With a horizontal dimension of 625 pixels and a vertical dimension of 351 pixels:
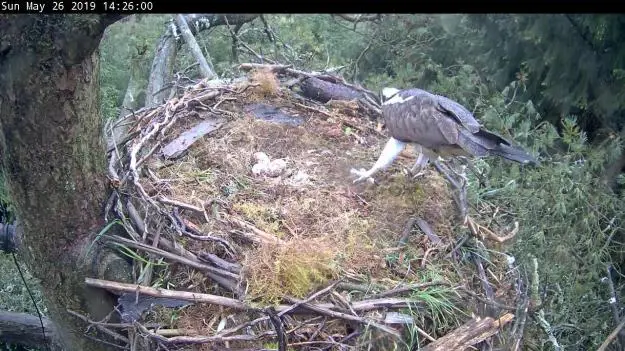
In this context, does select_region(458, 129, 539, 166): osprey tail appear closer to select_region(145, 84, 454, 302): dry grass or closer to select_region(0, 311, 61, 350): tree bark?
select_region(145, 84, 454, 302): dry grass

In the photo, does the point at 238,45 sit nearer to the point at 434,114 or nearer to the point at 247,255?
the point at 434,114

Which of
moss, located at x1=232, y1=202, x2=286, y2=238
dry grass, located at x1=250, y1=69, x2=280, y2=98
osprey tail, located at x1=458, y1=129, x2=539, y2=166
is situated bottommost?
moss, located at x1=232, y1=202, x2=286, y2=238

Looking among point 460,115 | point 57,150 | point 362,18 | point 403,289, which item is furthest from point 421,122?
point 362,18

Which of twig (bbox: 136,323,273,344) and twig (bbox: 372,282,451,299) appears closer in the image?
twig (bbox: 136,323,273,344)

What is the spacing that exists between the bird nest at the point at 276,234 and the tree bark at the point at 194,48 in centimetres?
49

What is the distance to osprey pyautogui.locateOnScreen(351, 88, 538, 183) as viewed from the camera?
3814 millimetres

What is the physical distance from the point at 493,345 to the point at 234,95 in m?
2.61

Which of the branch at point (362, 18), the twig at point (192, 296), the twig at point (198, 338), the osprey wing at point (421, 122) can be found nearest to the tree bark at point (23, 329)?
the twig at point (192, 296)

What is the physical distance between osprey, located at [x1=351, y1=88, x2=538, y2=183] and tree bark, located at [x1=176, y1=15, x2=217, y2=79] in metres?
1.59

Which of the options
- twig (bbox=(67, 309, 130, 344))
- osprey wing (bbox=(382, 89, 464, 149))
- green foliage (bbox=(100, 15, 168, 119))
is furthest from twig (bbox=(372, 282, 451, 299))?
green foliage (bbox=(100, 15, 168, 119))

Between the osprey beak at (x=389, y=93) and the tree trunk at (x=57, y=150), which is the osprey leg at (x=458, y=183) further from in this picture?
the tree trunk at (x=57, y=150)

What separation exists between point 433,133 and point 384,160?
0.36 metres

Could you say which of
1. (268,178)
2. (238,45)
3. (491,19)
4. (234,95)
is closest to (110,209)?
(268,178)

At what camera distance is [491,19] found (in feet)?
15.5
